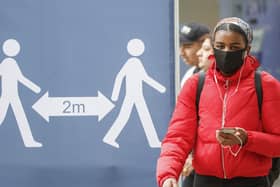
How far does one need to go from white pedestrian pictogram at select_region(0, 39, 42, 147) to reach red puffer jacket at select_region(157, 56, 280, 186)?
1.27 meters

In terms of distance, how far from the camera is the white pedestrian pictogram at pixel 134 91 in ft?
14.2

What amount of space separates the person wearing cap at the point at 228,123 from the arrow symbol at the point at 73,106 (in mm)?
1046

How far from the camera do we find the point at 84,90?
4.39 meters

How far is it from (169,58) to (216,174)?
1.16 m

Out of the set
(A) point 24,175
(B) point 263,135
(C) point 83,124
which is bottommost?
(A) point 24,175

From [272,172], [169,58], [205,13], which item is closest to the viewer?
[272,172]

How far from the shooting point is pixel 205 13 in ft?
26.0

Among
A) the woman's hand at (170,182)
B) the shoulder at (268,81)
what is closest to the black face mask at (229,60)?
the shoulder at (268,81)

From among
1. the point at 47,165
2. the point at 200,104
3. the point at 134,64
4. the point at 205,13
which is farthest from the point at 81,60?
the point at 205,13

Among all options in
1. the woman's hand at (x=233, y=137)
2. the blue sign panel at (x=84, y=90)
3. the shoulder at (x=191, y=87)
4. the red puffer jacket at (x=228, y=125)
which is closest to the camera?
the woman's hand at (x=233, y=137)

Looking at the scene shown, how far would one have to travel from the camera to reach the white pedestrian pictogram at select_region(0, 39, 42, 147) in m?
4.41

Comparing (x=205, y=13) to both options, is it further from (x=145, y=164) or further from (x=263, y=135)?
(x=263, y=135)

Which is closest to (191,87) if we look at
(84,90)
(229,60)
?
(229,60)

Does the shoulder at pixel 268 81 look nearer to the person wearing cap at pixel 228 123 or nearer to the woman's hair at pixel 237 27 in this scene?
the person wearing cap at pixel 228 123
